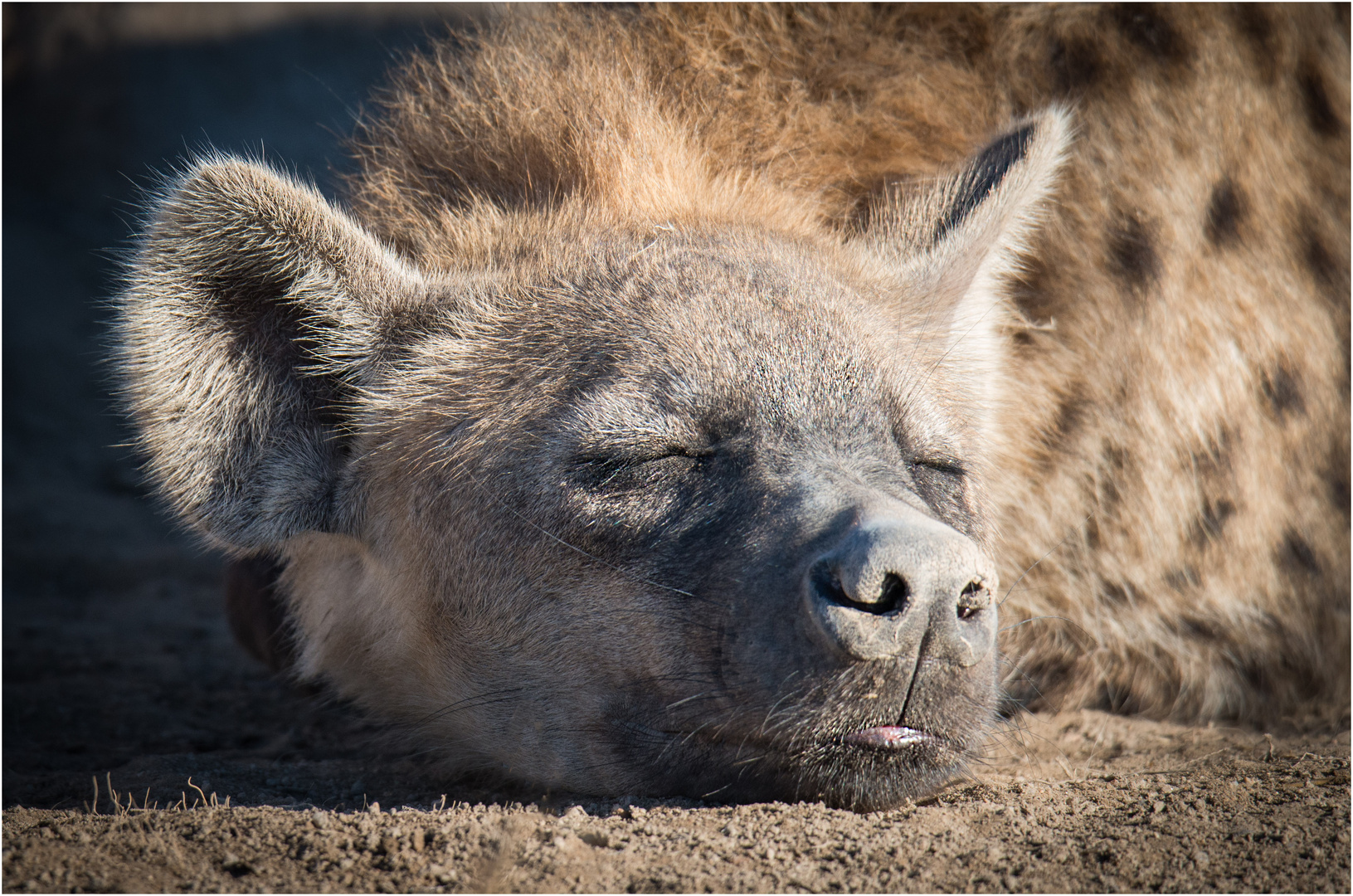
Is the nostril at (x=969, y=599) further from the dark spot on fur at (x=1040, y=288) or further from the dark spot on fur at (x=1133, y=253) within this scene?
the dark spot on fur at (x=1133, y=253)

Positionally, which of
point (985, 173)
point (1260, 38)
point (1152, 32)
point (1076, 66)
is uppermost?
point (1260, 38)

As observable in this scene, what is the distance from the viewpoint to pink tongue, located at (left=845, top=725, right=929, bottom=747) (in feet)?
5.58

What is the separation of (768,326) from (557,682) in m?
0.75

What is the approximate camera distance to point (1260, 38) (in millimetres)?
2777

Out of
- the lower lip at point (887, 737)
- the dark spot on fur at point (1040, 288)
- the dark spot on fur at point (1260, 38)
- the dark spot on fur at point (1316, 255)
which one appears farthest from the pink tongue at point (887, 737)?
the dark spot on fur at point (1260, 38)

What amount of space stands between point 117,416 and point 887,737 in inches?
137

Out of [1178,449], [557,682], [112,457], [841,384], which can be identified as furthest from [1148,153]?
[112,457]

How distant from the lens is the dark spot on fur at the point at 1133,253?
2.64 metres

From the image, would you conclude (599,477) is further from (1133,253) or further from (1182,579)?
(1182,579)

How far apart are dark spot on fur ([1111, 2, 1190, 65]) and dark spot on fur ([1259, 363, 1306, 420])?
2.71 ft

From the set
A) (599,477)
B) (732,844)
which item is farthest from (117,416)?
(732,844)

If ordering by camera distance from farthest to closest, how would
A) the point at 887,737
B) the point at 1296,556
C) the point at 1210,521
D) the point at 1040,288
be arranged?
the point at 1296,556, the point at 1210,521, the point at 1040,288, the point at 887,737

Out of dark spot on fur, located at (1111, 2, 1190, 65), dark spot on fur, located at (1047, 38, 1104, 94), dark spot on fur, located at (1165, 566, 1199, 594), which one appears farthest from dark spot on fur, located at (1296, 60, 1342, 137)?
dark spot on fur, located at (1165, 566, 1199, 594)

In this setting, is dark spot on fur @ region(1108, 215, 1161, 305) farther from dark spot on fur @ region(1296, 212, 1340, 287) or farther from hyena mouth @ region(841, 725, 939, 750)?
hyena mouth @ region(841, 725, 939, 750)
